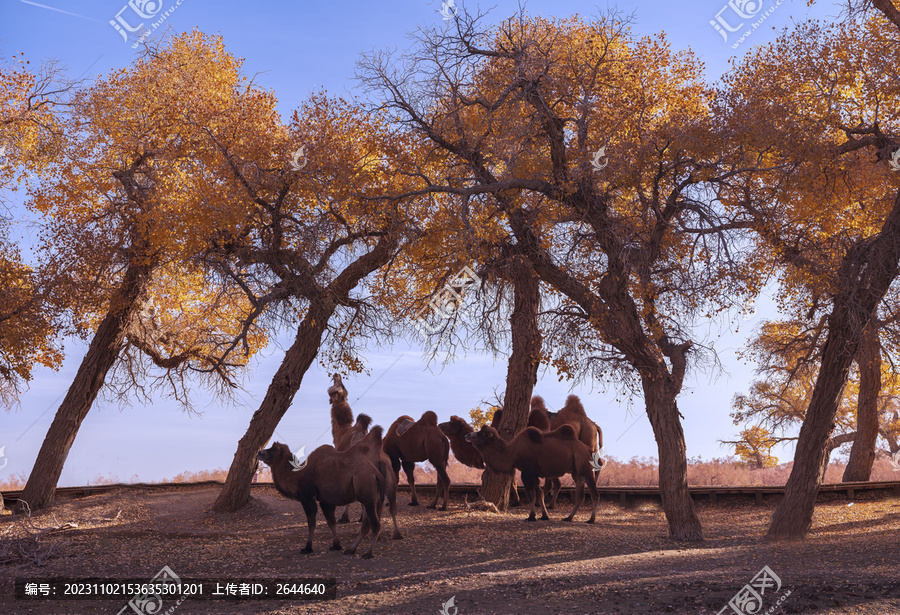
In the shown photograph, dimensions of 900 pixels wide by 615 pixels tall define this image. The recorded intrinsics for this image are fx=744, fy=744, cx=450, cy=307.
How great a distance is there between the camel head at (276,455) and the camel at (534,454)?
13.4 feet

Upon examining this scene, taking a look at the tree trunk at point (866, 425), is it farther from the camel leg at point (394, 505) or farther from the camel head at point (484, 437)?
the camel leg at point (394, 505)

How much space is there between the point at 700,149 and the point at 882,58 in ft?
17.6

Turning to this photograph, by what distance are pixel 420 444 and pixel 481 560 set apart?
4.80 metres

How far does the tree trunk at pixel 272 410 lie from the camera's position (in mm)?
17672

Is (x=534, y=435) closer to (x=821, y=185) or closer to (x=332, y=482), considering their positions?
(x=332, y=482)

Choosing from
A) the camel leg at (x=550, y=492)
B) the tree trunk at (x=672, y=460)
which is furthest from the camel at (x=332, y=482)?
the camel leg at (x=550, y=492)

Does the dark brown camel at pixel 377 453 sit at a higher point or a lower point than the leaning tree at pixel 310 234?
lower

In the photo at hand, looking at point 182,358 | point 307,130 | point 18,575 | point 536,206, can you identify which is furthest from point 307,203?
point 18,575

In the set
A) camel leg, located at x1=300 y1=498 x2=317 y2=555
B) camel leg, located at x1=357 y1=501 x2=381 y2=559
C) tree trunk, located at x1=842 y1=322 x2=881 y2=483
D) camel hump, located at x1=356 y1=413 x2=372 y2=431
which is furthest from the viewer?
tree trunk, located at x1=842 y1=322 x2=881 y2=483

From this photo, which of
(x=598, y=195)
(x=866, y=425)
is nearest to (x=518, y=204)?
(x=598, y=195)

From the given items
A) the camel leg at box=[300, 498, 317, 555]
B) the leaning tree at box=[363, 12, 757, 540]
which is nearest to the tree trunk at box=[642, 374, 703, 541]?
the leaning tree at box=[363, 12, 757, 540]

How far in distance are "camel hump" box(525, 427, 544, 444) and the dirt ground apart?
5.51 ft

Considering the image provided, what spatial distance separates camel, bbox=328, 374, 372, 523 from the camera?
14477 mm

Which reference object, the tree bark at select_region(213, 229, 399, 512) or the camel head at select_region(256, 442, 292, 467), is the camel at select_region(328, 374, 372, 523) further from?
the camel head at select_region(256, 442, 292, 467)
